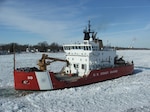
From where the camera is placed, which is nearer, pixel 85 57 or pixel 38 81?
pixel 38 81

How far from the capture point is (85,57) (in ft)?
53.1

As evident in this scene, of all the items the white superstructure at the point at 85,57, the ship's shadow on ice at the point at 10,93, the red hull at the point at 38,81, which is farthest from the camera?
the white superstructure at the point at 85,57

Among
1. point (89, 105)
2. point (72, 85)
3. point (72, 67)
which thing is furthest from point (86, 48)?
point (89, 105)

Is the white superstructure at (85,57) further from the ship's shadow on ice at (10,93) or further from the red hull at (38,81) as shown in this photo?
the ship's shadow on ice at (10,93)

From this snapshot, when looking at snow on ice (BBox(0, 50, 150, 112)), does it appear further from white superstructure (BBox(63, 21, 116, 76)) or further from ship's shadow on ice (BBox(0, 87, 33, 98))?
white superstructure (BBox(63, 21, 116, 76))

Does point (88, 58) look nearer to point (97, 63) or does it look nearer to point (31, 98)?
point (97, 63)

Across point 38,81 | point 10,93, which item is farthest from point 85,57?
point 10,93

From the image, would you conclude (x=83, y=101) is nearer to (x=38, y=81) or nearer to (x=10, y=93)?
(x=38, y=81)

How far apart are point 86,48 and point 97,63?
1636 millimetres

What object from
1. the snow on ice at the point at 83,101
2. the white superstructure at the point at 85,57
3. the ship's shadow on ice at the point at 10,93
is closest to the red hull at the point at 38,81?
the ship's shadow on ice at the point at 10,93

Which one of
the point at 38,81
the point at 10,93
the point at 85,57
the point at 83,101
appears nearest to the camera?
the point at 83,101

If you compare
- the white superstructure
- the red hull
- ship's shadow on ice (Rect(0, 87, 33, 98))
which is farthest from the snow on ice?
the white superstructure

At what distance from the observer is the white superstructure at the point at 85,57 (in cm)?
1620

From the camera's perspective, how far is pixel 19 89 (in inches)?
525
